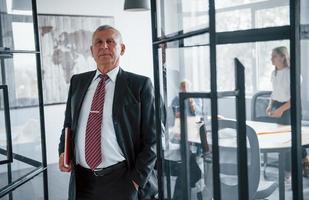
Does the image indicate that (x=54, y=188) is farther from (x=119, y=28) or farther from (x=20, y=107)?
(x=119, y=28)

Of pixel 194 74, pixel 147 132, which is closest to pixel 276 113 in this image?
pixel 194 74

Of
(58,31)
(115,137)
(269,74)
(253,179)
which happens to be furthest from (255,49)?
(58,31)

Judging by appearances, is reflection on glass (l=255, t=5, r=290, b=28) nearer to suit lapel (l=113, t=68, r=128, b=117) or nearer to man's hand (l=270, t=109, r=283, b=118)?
man's hand (l=270, t=109, r=283, b=118)

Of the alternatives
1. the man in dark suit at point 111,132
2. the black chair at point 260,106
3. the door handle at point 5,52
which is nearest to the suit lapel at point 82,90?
the man in dark suit at point 111,132

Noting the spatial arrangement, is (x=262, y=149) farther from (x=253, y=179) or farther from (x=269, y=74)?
(x=269, y=74)

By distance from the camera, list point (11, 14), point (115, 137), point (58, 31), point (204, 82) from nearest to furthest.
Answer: point (204, 82) → point (115, 137) → point (11, 14) → point (58, 31)

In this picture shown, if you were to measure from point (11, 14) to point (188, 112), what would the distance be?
1776 mm

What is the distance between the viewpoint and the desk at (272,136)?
166 centimetres

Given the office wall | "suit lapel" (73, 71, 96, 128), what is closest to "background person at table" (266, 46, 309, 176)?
"suit lapel" (73, 71, 96, 128)

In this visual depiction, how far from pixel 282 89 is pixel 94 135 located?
1.04 m

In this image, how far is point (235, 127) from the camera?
1.57 metres

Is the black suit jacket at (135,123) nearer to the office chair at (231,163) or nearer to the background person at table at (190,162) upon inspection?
the background person at table at (190,162)

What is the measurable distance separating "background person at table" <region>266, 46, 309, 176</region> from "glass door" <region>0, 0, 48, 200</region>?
163 cm

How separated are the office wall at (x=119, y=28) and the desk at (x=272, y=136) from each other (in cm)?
388
